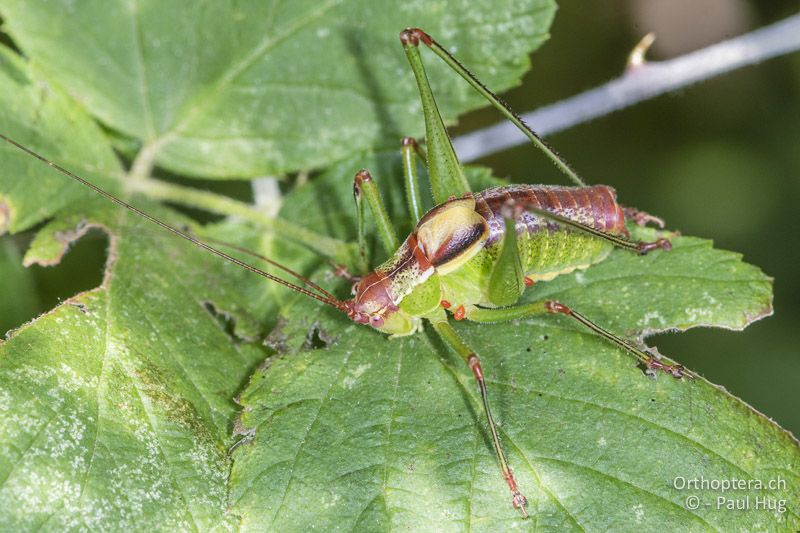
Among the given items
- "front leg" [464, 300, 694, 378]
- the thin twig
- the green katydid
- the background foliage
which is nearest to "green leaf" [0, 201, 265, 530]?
the background foliage

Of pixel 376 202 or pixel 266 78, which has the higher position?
pixel 266 78

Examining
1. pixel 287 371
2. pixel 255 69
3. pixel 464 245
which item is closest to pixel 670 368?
pixel 464 245

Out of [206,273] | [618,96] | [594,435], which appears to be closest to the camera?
[594,435]

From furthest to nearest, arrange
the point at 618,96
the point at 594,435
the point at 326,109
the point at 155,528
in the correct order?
the point at 618,96 < the point at 326,109 < the point at 594,435 < the point at 155,528

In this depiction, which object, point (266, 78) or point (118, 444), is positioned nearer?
point (118, 444)

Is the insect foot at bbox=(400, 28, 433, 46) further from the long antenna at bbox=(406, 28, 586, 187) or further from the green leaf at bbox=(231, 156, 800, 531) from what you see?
the green leaf at bbox=(231, 156, 800, 531)

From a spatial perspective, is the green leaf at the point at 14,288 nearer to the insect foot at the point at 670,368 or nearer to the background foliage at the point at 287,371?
the background foliage at the point at 287,371

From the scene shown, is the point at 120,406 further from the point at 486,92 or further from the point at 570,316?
the point at 486,92

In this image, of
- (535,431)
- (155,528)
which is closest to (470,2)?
(535,431)

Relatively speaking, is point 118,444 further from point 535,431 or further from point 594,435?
point 594,435
